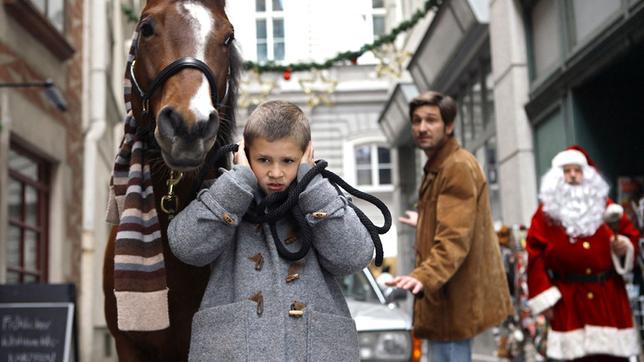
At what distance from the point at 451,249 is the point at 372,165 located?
2764 centimetres

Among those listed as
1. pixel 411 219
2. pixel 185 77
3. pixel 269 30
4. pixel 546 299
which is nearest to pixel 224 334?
pixel 185 77

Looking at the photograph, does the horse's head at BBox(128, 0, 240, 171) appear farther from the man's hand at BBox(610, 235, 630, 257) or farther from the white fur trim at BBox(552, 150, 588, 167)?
the white fur trim at BBox(552, 150, 588, 167)

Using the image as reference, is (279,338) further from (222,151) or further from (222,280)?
(222,151)

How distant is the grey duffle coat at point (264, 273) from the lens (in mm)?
2742

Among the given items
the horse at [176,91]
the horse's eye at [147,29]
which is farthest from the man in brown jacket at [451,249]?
the horse's eye at [147,29]

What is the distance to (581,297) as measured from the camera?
20.1ft

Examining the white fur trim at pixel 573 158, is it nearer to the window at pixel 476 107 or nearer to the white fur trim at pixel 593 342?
the white fur trim at pixel 593 342

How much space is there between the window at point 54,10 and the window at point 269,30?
17.2 meters

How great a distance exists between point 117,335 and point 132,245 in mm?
440

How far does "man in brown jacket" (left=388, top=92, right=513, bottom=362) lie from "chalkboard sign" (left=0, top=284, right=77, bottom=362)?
9.86 feet

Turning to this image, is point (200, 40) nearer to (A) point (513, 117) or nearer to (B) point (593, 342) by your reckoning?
(B) point (593, 342)

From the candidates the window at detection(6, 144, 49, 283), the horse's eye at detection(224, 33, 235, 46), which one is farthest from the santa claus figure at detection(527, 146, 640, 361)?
the window at detection(6, 144, 49, 283)

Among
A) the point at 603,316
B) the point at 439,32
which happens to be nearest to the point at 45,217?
the point at 439,32

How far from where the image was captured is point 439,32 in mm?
14438
